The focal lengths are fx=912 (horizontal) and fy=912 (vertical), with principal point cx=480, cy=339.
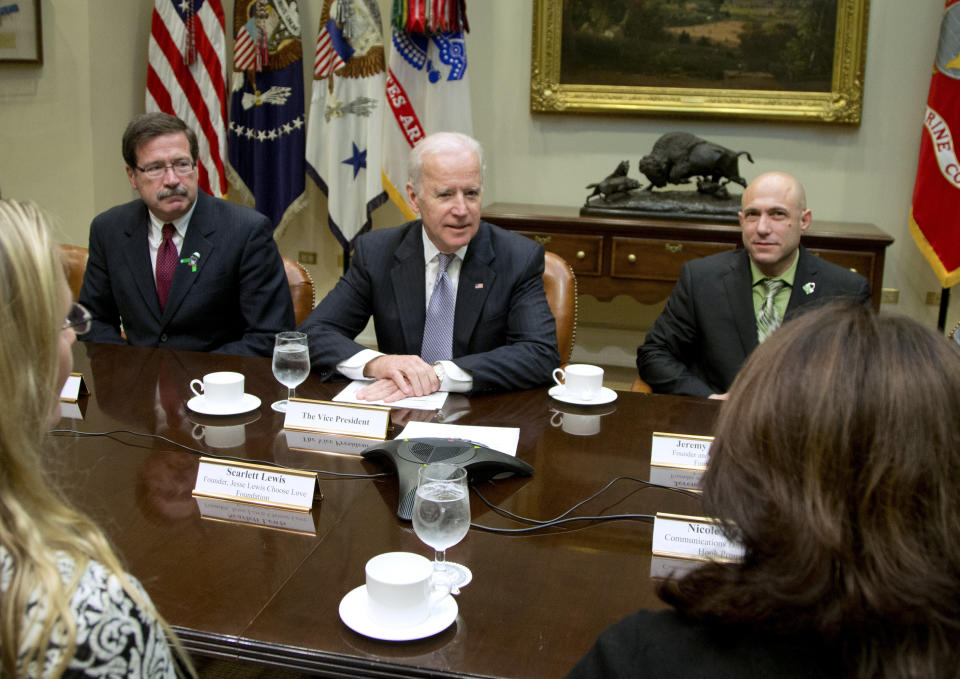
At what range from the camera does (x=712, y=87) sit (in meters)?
4.78

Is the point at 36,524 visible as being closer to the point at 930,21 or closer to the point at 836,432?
the point at 836,432

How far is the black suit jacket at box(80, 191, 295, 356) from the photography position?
294cm

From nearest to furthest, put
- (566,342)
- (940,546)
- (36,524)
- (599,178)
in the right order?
(940,546) < (36,524) < (566,342) < (599,178)

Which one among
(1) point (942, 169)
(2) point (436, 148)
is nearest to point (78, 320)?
(2) point (436, 148)

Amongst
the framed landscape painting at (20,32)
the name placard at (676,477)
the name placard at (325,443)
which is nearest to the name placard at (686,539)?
the name placard at (676,477)

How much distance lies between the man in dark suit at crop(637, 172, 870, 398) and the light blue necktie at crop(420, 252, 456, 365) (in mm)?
622

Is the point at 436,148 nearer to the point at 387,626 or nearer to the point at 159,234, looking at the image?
the point at 159,234

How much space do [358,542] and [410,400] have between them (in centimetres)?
76

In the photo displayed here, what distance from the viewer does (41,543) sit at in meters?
0.87

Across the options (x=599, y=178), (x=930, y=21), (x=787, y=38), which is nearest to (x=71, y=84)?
(x=599, y=178)

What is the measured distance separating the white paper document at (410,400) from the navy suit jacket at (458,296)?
356mm

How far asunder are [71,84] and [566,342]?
3.26m

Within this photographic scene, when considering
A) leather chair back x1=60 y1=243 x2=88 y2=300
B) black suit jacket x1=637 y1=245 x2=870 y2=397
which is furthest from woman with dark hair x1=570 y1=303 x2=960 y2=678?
leather chair back x1=60 y1=243 x2=88 y2=300

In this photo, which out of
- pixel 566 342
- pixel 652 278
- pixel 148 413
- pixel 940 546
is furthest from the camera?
pixel 652 278
